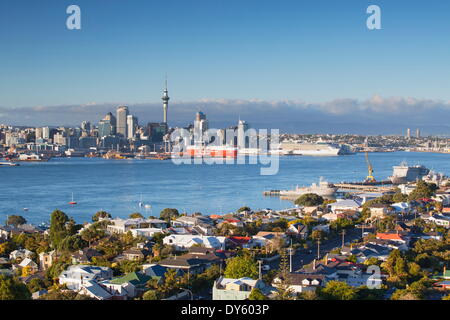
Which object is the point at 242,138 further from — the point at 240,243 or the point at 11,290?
the point at 11,290

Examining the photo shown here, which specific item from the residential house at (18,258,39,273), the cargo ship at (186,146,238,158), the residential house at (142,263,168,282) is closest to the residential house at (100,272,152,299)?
the residential house at (142,263,168,282)

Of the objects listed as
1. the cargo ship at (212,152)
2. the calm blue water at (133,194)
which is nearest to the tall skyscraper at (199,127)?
the cargo ship at (212,152)

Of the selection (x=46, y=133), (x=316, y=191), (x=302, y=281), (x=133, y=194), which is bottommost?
(x=133, y=194)

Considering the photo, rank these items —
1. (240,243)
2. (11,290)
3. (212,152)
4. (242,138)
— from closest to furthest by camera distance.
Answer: (11,290) → (240,243) → (212,152) → (242,138)

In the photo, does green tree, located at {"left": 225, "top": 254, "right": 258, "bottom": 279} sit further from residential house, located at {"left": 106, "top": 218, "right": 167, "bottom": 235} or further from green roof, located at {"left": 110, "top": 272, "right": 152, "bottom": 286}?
residential house, located at {"left": 106, "top": 218, "right": 167, "bottom": 235}

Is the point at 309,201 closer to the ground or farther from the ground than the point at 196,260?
closer to the ground

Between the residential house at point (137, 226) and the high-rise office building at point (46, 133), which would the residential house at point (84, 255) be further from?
the high-rise office building at point (46, 133)

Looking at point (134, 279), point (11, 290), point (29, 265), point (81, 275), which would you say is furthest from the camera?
point (29, 265)

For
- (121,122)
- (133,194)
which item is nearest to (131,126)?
(121,122)

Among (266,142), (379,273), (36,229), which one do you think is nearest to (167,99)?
(266,142)

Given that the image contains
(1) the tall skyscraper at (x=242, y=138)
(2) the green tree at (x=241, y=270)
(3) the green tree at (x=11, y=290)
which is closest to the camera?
(3) the green tree at (x=11, y=290)
